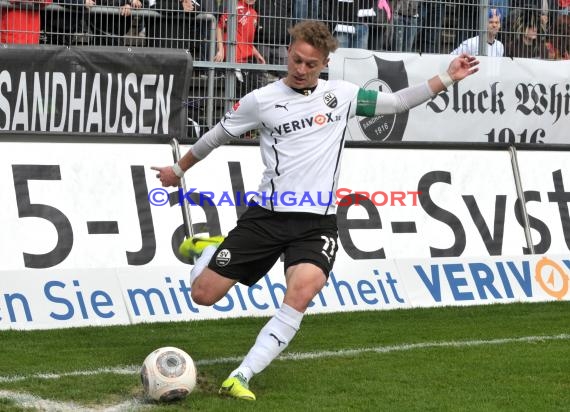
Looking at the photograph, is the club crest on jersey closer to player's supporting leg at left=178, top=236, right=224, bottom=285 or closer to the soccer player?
the soccer player

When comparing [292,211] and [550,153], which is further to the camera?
[550,153]

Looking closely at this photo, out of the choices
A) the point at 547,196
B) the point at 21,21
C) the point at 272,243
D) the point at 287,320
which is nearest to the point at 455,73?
the point at 272,243

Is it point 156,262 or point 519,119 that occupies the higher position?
point 519,119

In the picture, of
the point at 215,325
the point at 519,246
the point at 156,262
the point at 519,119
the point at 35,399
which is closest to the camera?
the point at 35,399

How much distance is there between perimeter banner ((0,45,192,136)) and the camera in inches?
475

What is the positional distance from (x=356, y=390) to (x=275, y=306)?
315 centimetres

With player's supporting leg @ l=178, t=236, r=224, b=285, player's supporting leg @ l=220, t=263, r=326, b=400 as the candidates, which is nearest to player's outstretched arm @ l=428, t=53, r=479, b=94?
player's supporting leg @ l=220, t=263, r=326, b=400

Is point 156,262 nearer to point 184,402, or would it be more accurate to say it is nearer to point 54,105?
point 54,105

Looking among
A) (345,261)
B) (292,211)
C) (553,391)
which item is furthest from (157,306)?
(553,391)

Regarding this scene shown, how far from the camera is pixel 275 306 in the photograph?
401 inches

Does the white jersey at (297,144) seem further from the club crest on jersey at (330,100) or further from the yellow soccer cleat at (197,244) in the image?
the yellow soccer cleat at (197,244)

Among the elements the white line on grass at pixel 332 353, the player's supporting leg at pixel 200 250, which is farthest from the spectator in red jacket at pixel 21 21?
the white line on grass at pixel 332 353

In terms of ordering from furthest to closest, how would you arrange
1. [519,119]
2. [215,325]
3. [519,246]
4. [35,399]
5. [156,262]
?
[519,119]
[519,246]
[156,262]
[215,325]
[35,399]

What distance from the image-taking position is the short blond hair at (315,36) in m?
6.95
